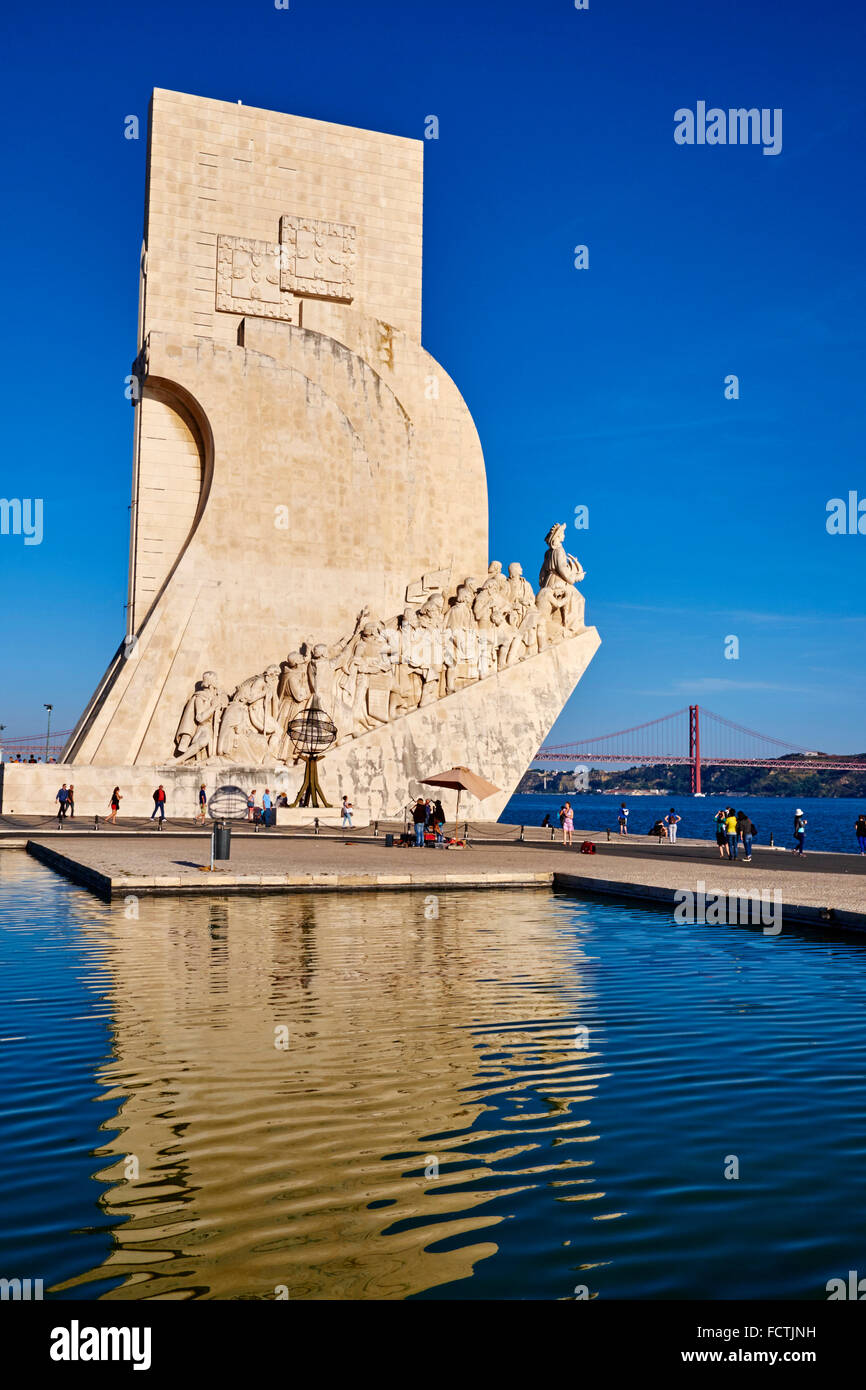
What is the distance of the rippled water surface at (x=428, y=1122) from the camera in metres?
2.51

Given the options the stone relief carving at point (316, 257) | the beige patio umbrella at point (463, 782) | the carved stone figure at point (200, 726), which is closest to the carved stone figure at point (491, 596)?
the beige patio umbrella at point (463, 782)

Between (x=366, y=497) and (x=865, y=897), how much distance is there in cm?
1570

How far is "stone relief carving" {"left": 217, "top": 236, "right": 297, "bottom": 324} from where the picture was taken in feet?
73.6

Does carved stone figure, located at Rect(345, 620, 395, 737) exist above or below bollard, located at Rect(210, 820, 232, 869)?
above

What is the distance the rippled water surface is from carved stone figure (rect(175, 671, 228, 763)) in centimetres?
1361

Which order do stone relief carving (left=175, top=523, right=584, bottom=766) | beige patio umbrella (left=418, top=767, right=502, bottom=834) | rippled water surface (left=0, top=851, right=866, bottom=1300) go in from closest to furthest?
rippled water surface (left=0, top=851, right=866, bottom=1300) → beige patio umbrella (left=418, top=767, right=502, bottom=834) → stone relief carving (left=175, top=523, right=584, bottom=766)

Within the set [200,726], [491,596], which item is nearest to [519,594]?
[491,596]

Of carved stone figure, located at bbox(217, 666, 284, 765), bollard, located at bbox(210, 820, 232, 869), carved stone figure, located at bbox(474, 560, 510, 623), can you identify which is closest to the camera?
bollard, located at bbox(210, 820, 232, 869)

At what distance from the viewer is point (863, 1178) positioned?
3039mm

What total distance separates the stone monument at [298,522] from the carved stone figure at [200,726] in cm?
4

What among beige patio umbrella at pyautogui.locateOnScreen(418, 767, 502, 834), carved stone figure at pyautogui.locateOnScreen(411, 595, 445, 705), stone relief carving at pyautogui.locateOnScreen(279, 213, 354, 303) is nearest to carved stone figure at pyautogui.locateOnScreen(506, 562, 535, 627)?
carved stone figure at pyautogui.locateOnScreen(411, 595, 445, 705)

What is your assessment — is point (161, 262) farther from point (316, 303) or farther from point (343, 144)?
point (343, 144)

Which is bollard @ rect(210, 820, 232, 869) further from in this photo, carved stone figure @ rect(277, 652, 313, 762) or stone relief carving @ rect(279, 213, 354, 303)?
stone relief carving @ rect(279, 213, 354, 303)
